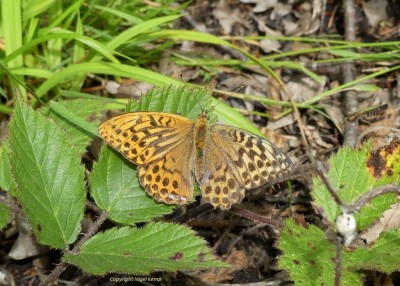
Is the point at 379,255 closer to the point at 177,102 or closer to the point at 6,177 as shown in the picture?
the point at 177,102

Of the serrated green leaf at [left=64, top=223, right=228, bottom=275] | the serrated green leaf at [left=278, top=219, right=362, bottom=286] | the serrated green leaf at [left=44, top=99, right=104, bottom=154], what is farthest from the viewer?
the serrated green leaf at [left=44, top=99, right=104, bottom=154]

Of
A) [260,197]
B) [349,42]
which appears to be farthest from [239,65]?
[260,197]

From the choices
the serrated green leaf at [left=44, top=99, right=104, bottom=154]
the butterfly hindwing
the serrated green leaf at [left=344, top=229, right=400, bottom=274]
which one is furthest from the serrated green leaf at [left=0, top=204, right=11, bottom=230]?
the serrated green leaf at [left=344, top=229, right=400, bottom=274]

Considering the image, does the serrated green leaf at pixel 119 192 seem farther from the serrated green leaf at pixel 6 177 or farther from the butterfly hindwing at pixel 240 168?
the serrated green leaf at pixel 6 177

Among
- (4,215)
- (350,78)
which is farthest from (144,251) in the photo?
(350,78)

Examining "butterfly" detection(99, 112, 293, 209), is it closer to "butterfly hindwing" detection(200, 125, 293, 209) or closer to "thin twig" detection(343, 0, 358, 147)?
"butterfly hindwing" detection(200, 125, 293, 209)

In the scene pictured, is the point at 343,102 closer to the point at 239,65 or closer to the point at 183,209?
the point at 239,65
